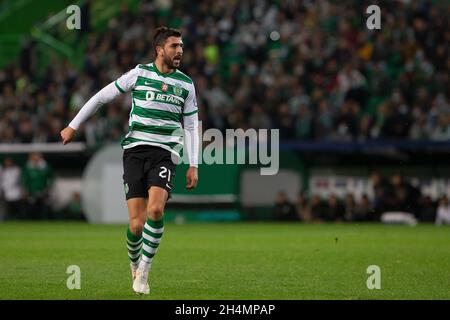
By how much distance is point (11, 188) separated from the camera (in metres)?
28.5

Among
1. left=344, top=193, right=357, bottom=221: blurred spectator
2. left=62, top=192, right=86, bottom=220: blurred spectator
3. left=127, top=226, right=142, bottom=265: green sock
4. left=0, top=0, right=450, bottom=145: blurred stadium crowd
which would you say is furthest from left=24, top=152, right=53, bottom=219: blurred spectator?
left=127, top=226, right=142, bottom=265: green sock

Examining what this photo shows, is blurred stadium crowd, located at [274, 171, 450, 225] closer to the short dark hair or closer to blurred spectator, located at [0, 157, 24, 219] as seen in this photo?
blurred spectator, located at [0, 157, 24, 219]

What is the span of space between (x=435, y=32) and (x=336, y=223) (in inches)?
238

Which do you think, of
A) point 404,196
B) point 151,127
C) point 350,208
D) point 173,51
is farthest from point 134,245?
point 350,208

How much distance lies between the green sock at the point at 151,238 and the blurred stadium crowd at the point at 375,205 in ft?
53.4

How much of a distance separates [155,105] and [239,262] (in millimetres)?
4492

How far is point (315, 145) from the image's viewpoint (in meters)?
27.5

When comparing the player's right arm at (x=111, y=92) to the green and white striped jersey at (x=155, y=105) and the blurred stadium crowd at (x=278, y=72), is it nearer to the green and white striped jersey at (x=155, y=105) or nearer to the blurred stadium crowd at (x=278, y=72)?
the green and white striped jersey at (x=155, y=105)

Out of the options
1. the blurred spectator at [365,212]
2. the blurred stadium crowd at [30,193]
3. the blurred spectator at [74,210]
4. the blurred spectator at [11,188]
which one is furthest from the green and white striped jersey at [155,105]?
the blurred spectator at [11,188]

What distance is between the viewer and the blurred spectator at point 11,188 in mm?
28484

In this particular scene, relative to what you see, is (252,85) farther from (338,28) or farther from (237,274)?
(237,274)

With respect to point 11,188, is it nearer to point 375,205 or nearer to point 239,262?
point 375,205

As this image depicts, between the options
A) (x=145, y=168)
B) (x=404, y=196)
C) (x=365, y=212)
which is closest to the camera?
(x=145, y=168)

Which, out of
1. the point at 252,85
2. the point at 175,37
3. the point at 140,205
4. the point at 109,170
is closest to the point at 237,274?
the point at 140,205
